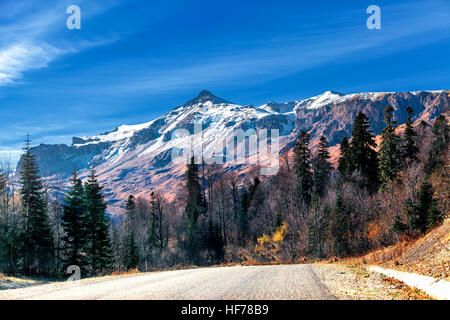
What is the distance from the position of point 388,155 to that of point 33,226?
44467 mm

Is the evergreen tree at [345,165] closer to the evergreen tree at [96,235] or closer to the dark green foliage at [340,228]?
the dark green foliage at [340,228]

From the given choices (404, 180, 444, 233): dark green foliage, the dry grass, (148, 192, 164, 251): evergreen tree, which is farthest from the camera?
(148, 192, 164, 251): evergreen tree

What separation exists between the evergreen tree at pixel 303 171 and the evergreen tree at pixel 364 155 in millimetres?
9736

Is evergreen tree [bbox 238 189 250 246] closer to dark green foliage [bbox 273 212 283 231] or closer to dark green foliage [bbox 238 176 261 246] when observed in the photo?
dark green foliage [bbox 238 176 261 246]

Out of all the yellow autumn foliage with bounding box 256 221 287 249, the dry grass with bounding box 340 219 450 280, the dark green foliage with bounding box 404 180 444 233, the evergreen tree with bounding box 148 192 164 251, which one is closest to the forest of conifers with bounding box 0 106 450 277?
the dark green foliage with bounding box 404 180 444 233

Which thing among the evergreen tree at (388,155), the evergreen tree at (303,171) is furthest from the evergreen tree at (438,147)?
the evergreen tree at (303,171)

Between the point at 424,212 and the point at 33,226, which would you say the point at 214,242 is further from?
the point at 424,212

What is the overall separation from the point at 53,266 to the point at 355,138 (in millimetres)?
45026

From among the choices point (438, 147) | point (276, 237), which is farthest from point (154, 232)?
point (438, 147)

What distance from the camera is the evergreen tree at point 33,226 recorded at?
1521 inches

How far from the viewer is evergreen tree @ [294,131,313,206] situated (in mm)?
58875

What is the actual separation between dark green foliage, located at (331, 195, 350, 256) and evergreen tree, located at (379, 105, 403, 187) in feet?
30.7

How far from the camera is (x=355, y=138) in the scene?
4994cm
